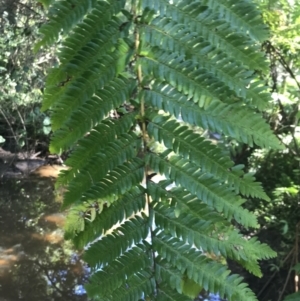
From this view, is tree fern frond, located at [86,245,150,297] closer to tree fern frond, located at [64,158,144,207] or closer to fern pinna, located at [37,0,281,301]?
fern pinna, located at [37,0,281,301]

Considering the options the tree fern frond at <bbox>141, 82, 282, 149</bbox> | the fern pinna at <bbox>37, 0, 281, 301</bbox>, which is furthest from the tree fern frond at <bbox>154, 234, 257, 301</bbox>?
the tree fern frond at <bbox>141, 82, 282, 149</bbox>

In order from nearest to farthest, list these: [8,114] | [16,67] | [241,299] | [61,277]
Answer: [241,299], [61,277], [16,67], [8,114]

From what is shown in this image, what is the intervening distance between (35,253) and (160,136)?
5999mm

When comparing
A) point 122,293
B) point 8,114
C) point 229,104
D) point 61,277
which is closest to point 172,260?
point 122,293

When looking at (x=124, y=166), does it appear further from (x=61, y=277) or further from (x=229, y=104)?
(x=61, y=277)

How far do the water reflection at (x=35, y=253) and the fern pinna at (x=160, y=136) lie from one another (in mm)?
4989

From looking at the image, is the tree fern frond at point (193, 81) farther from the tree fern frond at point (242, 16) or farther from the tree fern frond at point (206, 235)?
the tree fern frond at point (206, 235)

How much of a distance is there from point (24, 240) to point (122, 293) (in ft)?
20.7

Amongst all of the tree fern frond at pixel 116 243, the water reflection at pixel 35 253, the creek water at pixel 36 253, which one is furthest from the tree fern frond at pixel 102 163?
the water reflection at pixel 35 253

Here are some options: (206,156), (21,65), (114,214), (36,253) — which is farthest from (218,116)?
(21,65)

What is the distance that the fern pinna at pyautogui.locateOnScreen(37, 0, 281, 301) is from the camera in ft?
2.83

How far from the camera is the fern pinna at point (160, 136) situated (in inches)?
34.0

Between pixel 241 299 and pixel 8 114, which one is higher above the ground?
pixel 8 114

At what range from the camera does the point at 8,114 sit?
822cm
